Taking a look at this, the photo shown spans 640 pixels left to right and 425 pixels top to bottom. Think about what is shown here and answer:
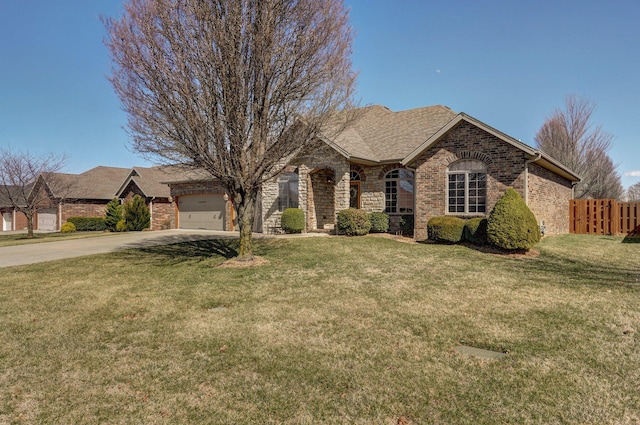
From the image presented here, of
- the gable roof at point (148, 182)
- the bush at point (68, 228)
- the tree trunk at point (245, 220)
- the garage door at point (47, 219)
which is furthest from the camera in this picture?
the garage door at point (47, 219)

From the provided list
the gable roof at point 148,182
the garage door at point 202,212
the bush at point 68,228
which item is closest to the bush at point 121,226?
the gable roof at point 148,182

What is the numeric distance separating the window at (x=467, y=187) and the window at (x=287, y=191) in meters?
7.88

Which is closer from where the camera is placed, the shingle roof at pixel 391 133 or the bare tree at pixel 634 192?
the shingle roof at pixel 391 133

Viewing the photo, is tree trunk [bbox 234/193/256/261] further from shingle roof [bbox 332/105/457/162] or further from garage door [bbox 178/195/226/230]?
garage door [bbox 178/195/226/230]

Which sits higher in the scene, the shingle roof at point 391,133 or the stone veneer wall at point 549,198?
the shingle roof at point 391,133

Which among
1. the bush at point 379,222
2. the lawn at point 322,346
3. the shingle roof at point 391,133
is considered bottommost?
the lawn at point 322,346

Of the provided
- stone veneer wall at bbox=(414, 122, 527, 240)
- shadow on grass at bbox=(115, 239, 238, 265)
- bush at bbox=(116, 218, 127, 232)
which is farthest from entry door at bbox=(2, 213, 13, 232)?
stone veneer wall at bbox=(414, 122, 527, 240)

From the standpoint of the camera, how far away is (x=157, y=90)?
8742 mm

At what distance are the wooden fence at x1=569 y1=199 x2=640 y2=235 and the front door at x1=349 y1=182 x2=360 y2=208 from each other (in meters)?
11.8

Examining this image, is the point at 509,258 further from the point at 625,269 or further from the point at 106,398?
the point at 106,398

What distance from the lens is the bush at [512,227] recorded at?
1095cm

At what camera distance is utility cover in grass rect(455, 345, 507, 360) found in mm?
4195

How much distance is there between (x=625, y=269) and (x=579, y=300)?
4.13 m

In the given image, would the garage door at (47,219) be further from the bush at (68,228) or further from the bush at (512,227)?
the bush at (512,227)
